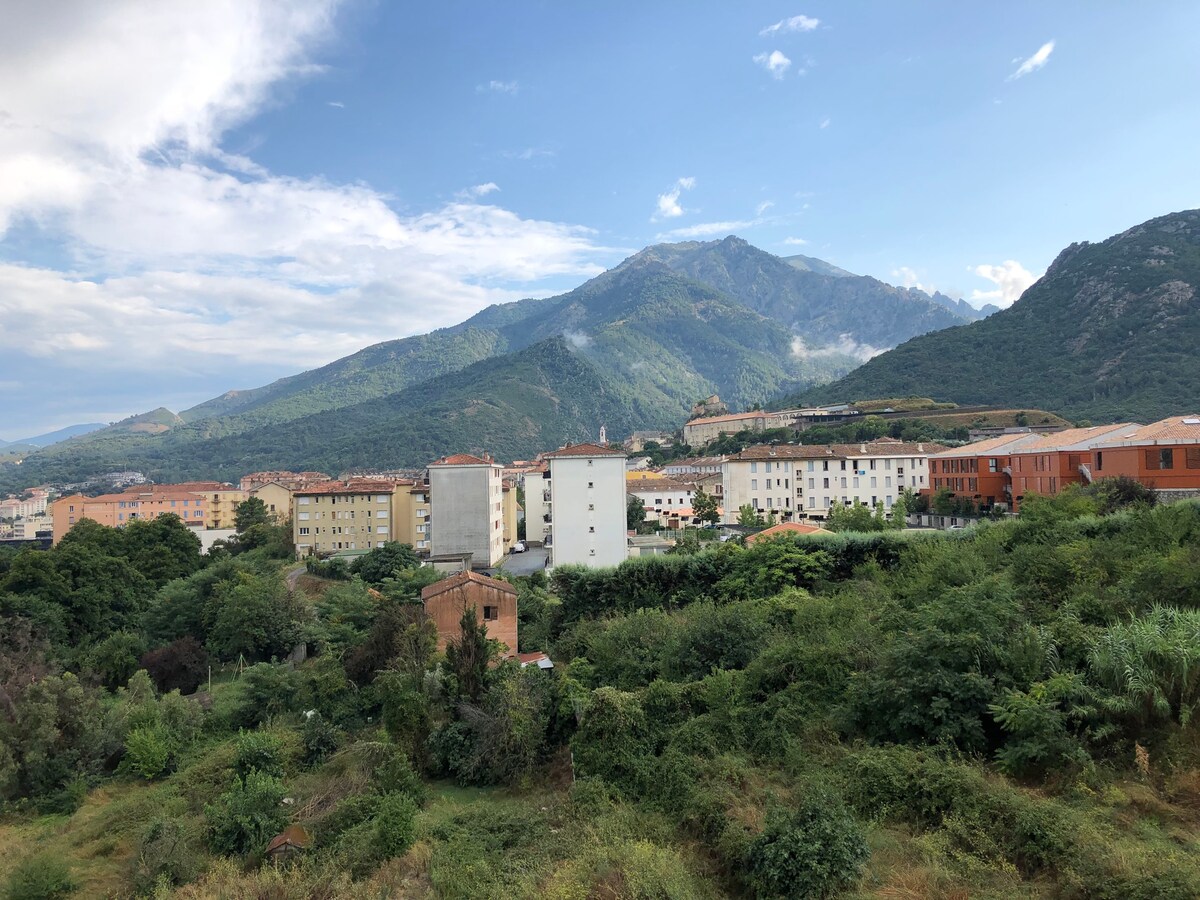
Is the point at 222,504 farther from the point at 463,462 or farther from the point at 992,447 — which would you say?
the point at 992,447

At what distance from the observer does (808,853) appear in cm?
696

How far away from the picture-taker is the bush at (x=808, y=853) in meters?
6.80

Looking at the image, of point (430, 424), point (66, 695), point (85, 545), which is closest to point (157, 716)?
point (66, 695)

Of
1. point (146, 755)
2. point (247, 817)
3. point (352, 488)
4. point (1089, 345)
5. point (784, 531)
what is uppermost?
point (1089, 345)

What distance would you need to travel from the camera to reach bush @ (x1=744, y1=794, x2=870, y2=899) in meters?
6.80

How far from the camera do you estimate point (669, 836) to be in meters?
8.70

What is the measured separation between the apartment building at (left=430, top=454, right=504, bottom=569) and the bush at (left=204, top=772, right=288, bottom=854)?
97.8 feet

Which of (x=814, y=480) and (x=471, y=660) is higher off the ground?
(x=814, y=480)

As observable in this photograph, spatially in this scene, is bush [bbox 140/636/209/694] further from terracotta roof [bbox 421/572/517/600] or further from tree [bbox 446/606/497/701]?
tree [bbox 446/606/497/701]

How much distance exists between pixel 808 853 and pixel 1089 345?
108 metres

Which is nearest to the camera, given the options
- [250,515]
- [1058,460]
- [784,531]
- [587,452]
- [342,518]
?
[784,531]

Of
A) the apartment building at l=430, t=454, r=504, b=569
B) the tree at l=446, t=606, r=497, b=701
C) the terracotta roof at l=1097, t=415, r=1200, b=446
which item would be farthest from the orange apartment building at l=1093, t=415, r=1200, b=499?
the apartment building at l=430, t=454, r=504, b=569

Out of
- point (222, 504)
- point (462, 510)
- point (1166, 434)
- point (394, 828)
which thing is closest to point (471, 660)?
point (394, 828)

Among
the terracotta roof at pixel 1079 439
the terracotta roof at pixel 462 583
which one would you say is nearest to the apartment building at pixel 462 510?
the terracotta roof at pixel 462 583
